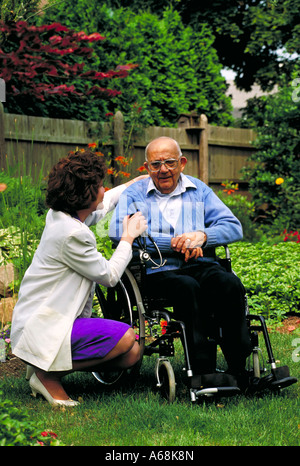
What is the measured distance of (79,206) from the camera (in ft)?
11.2

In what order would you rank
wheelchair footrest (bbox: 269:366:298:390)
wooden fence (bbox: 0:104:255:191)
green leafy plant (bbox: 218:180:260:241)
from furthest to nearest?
green leafy plant (bbox: 218:180:260:241)
wooden fence (bbox: 0:104:255:191)
wheelchair footrest (bbox: 269:366:298:390)

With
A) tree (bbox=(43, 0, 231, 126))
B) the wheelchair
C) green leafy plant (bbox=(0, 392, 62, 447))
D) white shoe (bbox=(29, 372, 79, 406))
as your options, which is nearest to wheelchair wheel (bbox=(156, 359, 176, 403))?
the wheelchair

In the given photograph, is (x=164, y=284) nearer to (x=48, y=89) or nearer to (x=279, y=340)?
(x=279, y=340)

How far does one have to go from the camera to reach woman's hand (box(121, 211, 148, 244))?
349 cm

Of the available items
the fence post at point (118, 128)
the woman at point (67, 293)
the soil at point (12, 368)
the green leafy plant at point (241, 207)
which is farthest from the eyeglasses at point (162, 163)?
the green leafy plant at point (241, 207)

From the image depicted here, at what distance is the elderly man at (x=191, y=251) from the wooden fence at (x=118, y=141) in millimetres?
1539

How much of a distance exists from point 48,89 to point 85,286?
407cm

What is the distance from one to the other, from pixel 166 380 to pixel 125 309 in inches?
21.6

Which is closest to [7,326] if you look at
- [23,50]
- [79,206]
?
[79,206]

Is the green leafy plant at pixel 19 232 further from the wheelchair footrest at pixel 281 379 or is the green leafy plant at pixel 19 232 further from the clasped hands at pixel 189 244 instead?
the wheelchair footrest at pixel 281 379

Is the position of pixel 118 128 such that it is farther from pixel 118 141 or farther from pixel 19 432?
pixel 19 432

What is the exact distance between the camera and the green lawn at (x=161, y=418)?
2.79 m

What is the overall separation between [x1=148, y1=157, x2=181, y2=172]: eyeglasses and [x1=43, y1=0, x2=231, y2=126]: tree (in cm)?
501

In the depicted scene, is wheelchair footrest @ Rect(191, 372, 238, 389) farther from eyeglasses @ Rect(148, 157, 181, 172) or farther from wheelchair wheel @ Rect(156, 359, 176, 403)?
eyeglasses @ Rect(148, 157, 181, 172)
